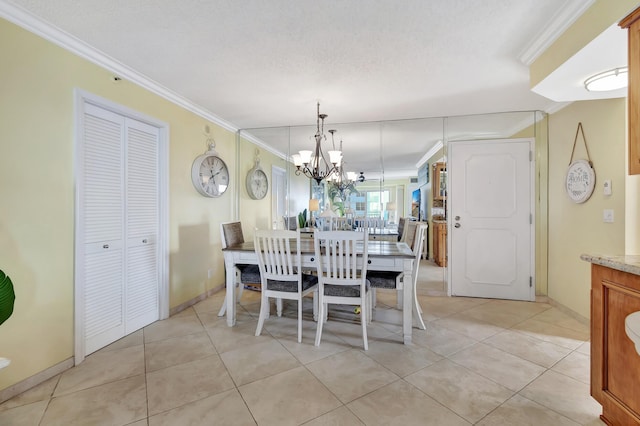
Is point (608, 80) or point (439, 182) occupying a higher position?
point (608, 80)

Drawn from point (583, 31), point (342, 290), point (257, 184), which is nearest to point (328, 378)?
point (342, 290)

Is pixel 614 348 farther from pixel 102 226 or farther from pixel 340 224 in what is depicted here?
pixel 102 226

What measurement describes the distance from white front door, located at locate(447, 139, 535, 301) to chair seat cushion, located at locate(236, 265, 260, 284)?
246cm

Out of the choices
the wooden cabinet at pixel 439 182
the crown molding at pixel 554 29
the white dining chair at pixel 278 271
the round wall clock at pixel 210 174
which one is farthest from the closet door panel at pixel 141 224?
the wooden cabinet at pixel 439 182

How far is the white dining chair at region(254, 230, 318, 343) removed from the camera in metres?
2.44

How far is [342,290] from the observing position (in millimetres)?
2412

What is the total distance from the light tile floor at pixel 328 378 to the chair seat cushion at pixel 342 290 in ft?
1.35

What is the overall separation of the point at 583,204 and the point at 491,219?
899mm

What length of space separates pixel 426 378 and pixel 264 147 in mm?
3821

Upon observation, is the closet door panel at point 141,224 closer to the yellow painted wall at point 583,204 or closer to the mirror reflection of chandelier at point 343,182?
the mirror reflection of chandelier at point 343,182

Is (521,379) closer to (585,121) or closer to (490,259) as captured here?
(490,259)

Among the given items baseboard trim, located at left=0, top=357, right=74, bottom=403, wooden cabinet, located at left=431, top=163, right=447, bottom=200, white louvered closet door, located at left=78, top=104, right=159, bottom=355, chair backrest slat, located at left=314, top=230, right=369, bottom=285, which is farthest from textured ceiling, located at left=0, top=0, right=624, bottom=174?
baseboard trim, located at left=0, top=357, right=74, bottom=403

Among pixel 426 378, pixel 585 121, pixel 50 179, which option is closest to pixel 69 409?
pixel 50 179

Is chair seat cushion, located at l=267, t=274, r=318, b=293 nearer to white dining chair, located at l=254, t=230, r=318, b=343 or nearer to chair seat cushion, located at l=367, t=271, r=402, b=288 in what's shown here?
white dining chair, located at l=254, t=230, r=318, b=343
